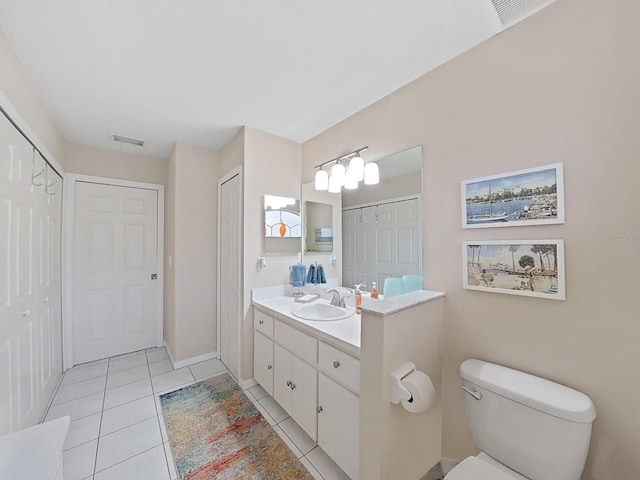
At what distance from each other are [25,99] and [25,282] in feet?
3.75

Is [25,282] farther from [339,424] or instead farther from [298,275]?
[339,424]

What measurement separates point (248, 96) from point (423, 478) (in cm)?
263

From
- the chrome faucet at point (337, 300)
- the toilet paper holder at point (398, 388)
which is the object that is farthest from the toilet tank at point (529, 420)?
the chrome faucet at point (337, 300)

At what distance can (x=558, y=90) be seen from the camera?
1.09m

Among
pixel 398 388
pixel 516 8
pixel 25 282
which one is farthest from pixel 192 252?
pixel 516 8

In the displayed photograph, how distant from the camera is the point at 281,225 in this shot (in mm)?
2434

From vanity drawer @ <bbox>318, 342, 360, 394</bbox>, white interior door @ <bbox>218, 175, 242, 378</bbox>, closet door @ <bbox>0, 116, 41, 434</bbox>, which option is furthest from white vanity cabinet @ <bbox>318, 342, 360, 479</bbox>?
closet door @ <bbox>0, 116, 41, 434</bbox>

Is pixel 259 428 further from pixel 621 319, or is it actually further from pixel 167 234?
pixel 167 234

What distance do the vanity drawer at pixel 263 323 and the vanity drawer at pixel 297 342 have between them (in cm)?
10

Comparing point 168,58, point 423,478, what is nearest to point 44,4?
point 168,58

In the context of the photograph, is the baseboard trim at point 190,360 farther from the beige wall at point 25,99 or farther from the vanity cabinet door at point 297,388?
the beige wall at point 25,99

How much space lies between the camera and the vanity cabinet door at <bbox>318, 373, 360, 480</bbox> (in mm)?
1293

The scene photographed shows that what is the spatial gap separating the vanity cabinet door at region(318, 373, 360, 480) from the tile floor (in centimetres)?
16

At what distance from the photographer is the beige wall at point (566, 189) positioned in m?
0.95
